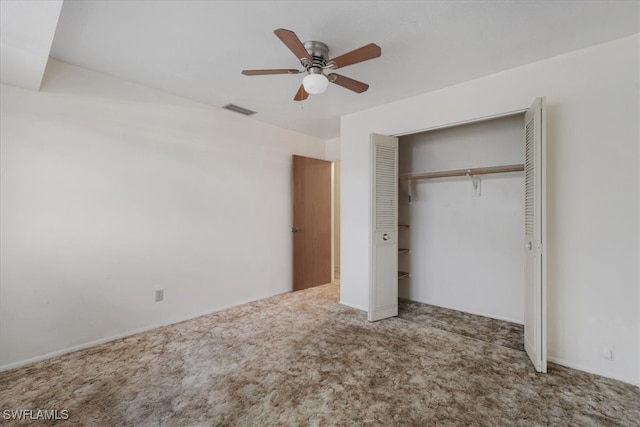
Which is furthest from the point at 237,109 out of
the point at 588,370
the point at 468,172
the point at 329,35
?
the point at 588,370

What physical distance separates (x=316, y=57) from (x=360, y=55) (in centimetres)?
44

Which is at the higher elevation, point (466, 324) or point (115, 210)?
point (115, 210)

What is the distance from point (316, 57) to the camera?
225cm

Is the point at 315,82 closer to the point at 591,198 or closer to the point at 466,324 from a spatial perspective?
the point at 591,198

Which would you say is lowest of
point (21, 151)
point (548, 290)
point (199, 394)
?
point (199, 394)

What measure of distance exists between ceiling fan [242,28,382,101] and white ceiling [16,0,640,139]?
119 mm

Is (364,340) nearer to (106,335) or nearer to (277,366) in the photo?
(277,366)

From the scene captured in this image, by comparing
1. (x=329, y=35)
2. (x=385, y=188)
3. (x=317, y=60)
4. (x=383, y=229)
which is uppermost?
(x=329, y=35)

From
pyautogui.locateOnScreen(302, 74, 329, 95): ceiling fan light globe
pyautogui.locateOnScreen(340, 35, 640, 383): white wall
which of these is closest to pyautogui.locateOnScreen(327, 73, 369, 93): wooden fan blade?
pyautogui.locateOnScreen(302, 74, 329, 95): ceiling fan light globe

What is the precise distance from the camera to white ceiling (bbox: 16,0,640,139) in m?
1.93

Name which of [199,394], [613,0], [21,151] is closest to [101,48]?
[21,151]

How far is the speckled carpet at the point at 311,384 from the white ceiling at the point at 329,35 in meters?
2.57

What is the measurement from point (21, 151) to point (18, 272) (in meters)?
0.99

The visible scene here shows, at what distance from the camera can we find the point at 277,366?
2461mm
